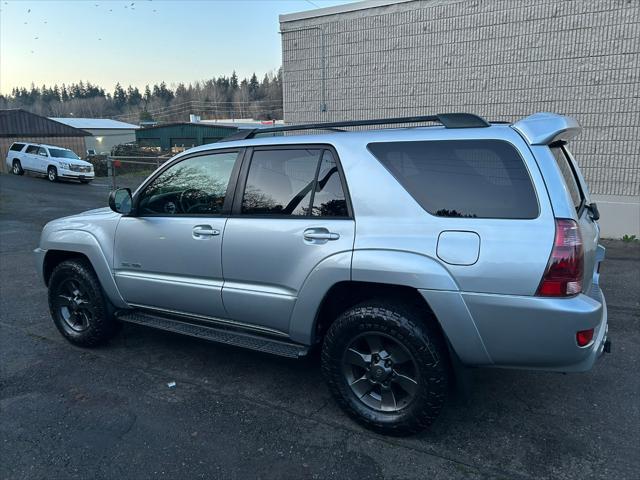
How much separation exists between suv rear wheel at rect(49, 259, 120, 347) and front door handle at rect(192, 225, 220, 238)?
1.25m

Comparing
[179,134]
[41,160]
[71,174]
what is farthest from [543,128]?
[179,134]

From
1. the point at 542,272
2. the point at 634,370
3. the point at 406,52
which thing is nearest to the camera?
the point at 542,272

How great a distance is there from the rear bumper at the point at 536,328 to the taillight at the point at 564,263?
0.05 metres

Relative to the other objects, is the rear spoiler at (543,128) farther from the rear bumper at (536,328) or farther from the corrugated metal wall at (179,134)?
the corrugated metal wall at (179,134)

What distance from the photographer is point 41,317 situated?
5254mm

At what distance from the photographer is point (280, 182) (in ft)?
11.1

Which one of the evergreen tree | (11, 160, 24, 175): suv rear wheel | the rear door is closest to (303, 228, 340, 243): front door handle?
the rear door

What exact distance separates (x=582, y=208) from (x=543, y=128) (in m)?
0.71

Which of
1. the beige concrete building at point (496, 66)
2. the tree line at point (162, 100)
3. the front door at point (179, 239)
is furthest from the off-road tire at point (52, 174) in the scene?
the tree line at point (162, 100)

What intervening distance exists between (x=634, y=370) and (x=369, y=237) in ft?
8.39

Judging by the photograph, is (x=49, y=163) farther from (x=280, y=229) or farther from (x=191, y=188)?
(x=280, y=229)

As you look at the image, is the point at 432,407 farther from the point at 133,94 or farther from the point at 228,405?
the point at 133,94

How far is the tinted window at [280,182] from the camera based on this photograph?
128 inches

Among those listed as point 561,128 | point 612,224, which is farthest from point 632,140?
point 561,128
